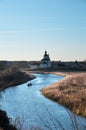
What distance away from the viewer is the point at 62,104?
35.9 metres

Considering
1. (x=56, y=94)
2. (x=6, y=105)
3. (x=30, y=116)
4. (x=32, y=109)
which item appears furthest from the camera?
(x=56, y=94)

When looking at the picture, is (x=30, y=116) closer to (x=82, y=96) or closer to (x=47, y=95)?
(x=82, y=96)

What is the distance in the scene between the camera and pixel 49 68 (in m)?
147

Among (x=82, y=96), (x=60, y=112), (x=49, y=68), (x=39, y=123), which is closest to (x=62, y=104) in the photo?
(x=82, y=96)

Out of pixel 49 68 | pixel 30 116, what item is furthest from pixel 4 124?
pixel 49 68

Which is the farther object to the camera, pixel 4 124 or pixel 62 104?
pixel 62 104

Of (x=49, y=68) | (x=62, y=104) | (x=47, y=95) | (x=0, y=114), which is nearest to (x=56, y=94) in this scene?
(x=47, y=95)

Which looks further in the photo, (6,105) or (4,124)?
(6,105)

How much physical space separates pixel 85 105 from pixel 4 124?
12700mm

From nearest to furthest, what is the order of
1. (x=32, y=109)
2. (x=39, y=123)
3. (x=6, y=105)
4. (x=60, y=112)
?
1. (x=39, y=123)
2. (x=60, y=112)
3. (x=32, y=109)
4. (x=6, y=105)

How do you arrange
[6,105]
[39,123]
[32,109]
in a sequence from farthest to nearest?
[6,105] → [32,109] → [39,123]

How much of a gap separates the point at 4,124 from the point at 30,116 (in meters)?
8.61

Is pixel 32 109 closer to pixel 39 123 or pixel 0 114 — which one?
pixel 39 123

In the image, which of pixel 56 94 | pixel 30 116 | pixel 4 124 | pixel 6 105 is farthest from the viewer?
pixel 56 94
